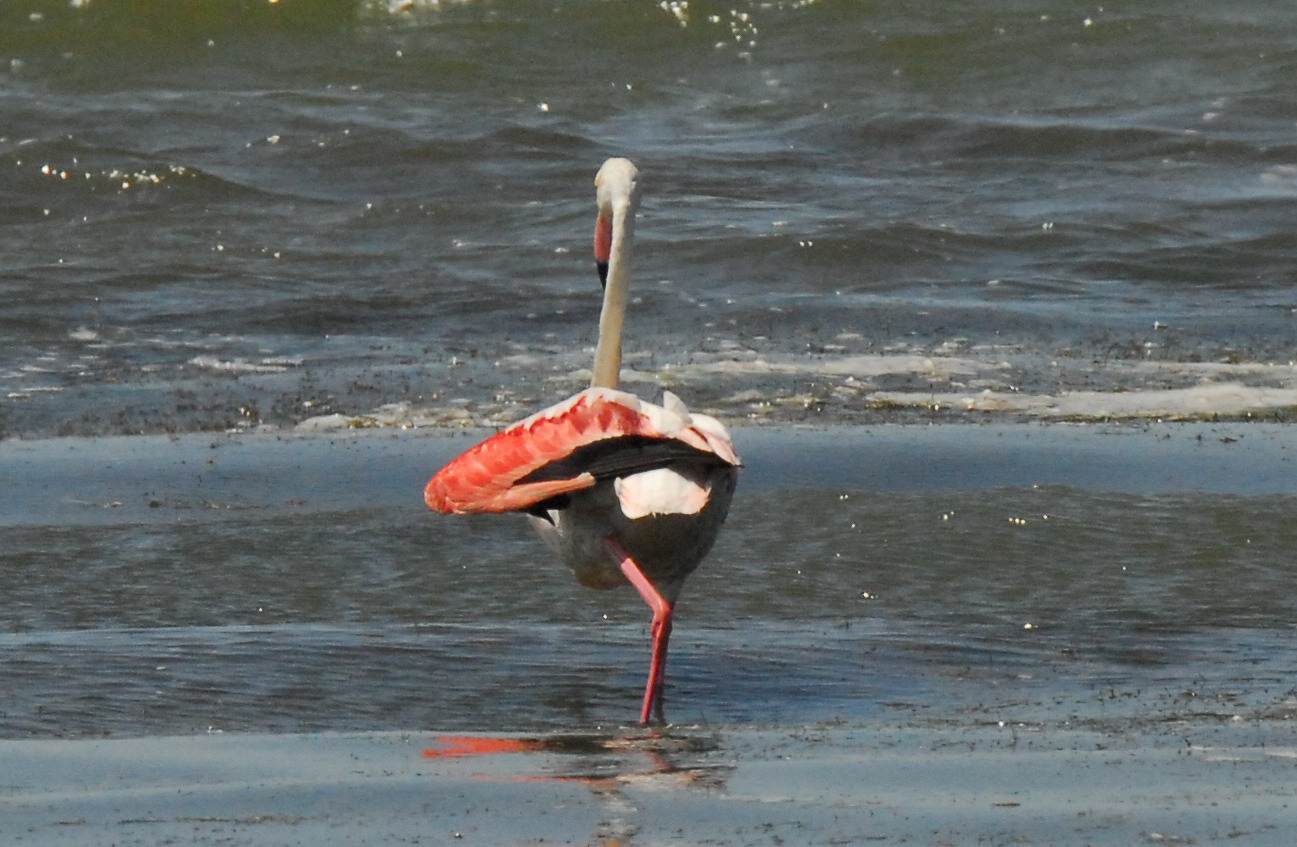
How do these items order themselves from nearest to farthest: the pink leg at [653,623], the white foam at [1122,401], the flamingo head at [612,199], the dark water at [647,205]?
1. the pink leg at [653,623]
2. the flamingo head at [612,199]
3. the white foam at [1122,401]
4. the dark water at [647,205]

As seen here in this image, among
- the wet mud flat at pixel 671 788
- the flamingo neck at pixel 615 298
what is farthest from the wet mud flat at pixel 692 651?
the flamingo neck at pixel 615 298

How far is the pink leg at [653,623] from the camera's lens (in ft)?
17.1

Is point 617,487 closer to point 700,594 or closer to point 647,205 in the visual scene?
point 700,594

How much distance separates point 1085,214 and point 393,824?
38.5ft

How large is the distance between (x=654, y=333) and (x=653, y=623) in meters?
5.80

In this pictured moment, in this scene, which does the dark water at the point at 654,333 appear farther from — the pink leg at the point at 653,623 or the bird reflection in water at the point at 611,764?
the bird reflection in water at the point at 611,764

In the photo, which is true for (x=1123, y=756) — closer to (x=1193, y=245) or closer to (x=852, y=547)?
(x=852, y=547)

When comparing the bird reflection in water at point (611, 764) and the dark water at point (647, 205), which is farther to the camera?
the dark water at point (647, 205)

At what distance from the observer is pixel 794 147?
17234 millimetres

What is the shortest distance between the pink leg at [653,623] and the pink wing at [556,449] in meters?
0.37

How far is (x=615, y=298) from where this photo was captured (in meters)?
6.27

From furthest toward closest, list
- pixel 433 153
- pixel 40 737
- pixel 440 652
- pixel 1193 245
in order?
pixel 433 153 → pixel 1193 245 → pixel 440 652 → pixel 40 737

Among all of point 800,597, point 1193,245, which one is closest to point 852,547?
point 800,597

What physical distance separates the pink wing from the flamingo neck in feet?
2.63
